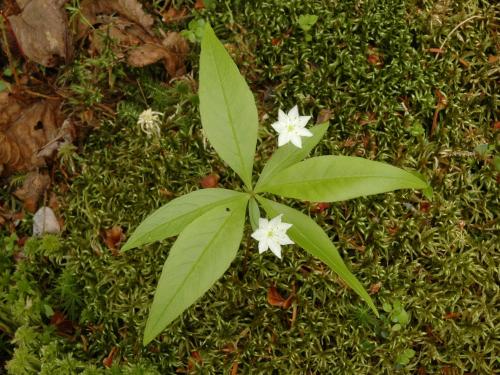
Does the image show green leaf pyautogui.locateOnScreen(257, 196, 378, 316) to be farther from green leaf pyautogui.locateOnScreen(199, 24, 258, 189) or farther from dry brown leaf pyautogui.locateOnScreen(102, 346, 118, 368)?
dry brown leaf pyautogui.locateOnScreen(102, 346, 118, 368)

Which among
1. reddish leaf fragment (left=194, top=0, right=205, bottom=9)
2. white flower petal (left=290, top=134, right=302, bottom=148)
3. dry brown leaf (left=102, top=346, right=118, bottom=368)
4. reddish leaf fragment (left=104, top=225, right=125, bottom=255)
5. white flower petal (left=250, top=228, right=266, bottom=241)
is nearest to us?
white flower petal (left=250, top=228, right=266, bottom=241)

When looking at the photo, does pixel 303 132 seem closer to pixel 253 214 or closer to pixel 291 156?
pixel 291 156

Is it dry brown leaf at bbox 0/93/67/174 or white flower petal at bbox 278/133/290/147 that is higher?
white flower petal at bbox 278/133/290/147

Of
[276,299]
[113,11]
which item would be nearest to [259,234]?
[276,299]

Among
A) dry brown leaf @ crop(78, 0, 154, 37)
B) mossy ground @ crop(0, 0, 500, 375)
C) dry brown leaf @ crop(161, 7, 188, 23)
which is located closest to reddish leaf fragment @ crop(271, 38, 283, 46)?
mossy ground @ crop(0, 0, 500, 375)

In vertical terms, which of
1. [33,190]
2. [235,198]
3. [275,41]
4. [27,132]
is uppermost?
[275,41]

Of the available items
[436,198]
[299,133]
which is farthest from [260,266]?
[436,198]

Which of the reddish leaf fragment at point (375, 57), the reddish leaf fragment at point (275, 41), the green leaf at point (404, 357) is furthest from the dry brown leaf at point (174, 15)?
the green leaf at point (404, 357)
